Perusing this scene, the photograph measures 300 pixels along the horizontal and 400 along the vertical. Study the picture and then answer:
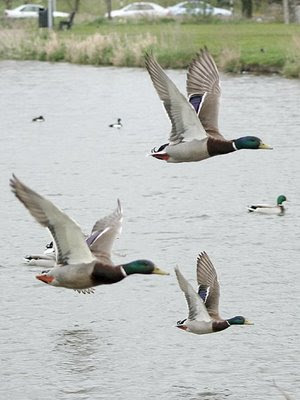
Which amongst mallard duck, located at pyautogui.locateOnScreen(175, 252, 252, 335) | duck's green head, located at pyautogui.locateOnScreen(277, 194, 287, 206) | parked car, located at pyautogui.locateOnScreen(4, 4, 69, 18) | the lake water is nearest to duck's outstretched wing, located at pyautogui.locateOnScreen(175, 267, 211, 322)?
mallard duck, located at pyautogui.locateOnScreen(175, 252, 252, 335)

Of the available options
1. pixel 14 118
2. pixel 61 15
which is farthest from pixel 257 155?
pixel 61 15

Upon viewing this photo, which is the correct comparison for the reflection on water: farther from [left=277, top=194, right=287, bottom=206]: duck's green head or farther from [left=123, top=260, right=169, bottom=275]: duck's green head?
[left=277, top=194, right=287, bottom=206]: duck's green head

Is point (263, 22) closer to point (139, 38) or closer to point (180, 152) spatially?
point (139, 38)

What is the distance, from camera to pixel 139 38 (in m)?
49.2

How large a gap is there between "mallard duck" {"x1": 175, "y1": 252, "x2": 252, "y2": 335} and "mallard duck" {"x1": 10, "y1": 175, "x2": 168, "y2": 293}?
1521mm

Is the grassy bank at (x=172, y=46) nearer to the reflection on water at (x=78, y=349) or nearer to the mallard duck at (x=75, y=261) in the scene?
the reflection on water at (x=78, y=349)

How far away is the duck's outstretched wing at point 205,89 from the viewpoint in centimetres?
1542

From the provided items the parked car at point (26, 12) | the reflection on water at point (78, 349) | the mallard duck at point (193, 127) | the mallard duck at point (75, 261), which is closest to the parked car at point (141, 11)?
the parked car at point (26, 12)

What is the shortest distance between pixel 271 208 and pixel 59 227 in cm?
1098

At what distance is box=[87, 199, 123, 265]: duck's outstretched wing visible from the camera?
1357 cm

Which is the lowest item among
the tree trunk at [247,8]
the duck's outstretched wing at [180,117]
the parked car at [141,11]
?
the parked car at [141,11]

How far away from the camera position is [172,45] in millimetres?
46938

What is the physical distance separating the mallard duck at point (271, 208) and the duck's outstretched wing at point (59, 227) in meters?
10.4

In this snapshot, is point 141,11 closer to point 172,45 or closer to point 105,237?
point 172,45
